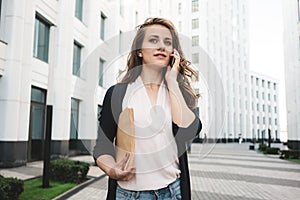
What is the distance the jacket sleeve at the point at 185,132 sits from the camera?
132cm

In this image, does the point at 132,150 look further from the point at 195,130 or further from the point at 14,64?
the point at 14,64

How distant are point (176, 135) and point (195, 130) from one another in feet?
0.27

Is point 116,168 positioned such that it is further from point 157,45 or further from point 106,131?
point 157,45

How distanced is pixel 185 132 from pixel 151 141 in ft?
0.49

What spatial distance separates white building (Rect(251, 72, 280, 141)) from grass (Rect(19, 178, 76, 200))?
71.3 meters

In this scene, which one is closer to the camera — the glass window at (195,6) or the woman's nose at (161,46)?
the woman's nose at (161,46)

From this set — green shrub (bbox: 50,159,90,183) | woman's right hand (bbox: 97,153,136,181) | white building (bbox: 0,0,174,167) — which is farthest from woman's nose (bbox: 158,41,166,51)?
green shrub (bbox: 50,159,90,183)

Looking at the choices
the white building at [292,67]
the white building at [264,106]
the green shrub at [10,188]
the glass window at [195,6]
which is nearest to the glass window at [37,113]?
the green shrub at [10,188]

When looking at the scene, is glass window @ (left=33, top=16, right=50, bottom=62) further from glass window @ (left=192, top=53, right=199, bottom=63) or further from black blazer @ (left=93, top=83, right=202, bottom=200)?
glass window @ (left=192, top=53, right=199, bottom=63)

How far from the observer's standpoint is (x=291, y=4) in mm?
28375

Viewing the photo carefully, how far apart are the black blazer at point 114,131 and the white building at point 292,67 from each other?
2783 centimetres

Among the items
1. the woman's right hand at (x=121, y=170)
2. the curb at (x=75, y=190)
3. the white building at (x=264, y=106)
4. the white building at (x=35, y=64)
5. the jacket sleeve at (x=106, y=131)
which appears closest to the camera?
the woman's right hand at (x=121, y=170)

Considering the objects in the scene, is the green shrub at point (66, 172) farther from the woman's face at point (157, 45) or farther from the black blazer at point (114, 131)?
the woman's face at point (157, 45)

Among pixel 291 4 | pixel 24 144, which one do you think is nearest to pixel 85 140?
pixel 24 144
